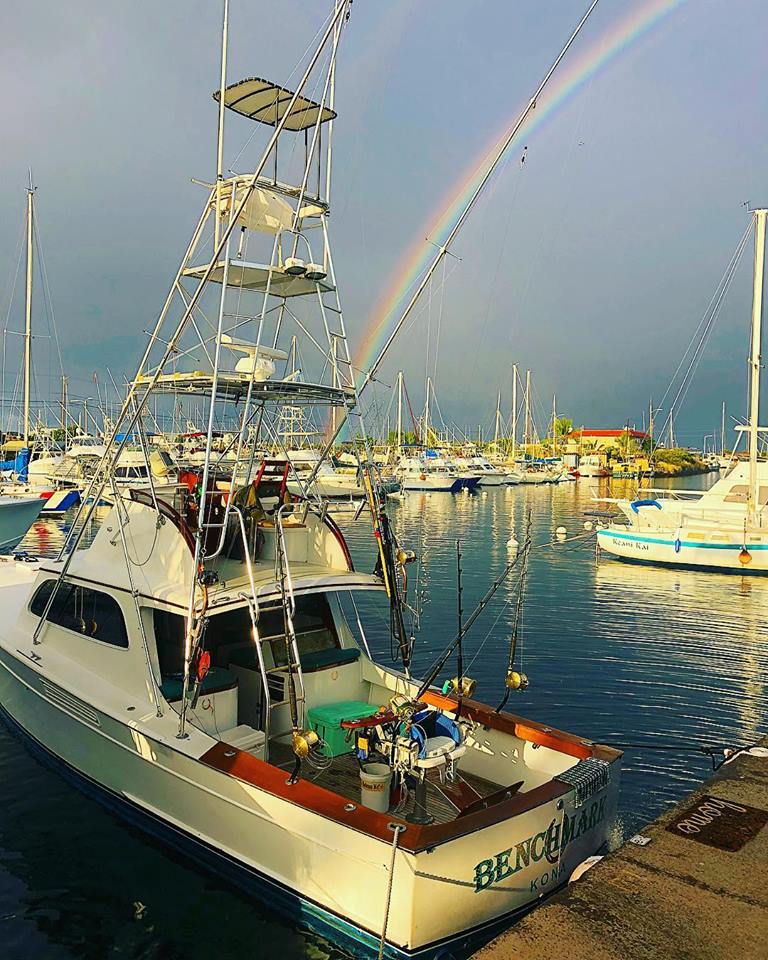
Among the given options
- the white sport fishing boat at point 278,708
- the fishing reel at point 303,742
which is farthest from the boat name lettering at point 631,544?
the fishing reel at point 303,742

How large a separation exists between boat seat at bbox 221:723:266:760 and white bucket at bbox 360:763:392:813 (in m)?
1.73

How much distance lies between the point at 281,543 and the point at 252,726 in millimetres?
2233

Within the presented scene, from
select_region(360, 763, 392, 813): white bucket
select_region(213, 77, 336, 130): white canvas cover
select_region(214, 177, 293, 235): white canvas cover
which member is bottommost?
select_region(360, 763, 392, 813): white bucket

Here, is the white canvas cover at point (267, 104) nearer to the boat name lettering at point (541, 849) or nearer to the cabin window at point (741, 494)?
the boat name lettering at point (541, 849)

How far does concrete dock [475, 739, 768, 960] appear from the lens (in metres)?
4.83

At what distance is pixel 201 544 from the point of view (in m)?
7.27

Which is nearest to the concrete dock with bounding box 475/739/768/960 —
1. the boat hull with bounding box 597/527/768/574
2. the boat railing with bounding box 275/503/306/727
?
the boat railing with bounding box 275/503/306/727

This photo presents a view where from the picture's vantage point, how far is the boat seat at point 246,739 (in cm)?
779

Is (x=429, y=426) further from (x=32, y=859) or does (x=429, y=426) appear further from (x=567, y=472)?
(x=32, y=859)

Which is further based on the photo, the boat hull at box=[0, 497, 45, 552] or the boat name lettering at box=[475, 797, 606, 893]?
the boat hull at box=[0, 497, 45, 552]

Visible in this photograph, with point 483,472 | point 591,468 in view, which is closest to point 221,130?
point 483,472

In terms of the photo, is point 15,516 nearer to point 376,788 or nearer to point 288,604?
point 288,604

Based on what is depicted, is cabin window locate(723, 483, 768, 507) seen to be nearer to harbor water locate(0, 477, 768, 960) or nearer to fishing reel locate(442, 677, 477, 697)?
harbor water locate(0, 477, 768, 960)

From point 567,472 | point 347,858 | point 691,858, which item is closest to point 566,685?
point 691,858
